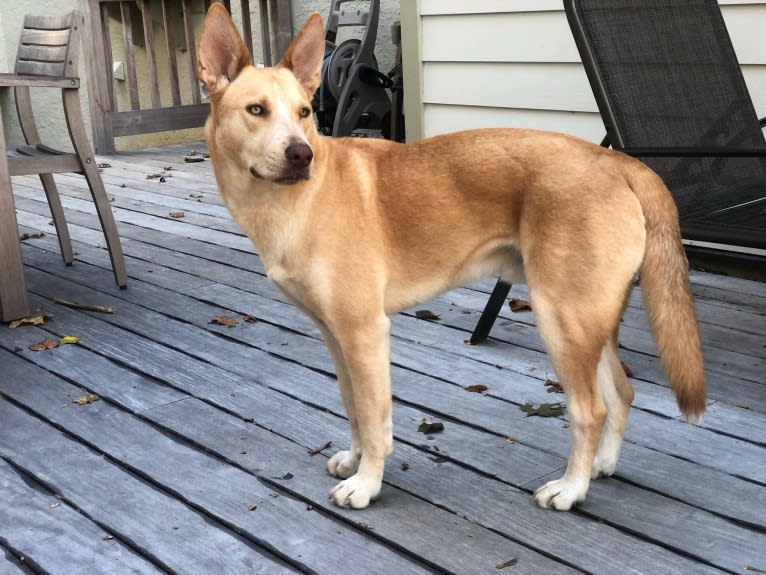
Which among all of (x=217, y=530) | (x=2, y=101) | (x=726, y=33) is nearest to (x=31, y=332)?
(x=217, y=530)

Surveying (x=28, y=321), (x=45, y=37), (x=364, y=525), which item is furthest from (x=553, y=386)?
(x=45, y=37)

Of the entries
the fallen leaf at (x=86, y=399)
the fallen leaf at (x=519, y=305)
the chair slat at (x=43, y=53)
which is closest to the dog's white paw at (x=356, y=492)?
the fallen leaf at (x=86, y=399)

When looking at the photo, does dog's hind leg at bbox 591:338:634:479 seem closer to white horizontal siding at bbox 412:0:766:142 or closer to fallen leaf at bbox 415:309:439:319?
fallen leaf at bbox 415:309:439:319

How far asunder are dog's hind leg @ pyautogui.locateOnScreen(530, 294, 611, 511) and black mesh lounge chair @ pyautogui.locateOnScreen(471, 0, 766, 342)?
0.94m

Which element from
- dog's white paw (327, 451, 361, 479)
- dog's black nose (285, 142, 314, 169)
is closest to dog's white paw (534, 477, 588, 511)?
dog's white paw (327, 451, 361, 479)

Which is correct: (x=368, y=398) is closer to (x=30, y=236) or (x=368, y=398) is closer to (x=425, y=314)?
(x=425, y=314)

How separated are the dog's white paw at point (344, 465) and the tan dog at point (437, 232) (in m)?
0.13

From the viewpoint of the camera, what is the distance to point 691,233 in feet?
9.95

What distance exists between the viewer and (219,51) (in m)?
2.34

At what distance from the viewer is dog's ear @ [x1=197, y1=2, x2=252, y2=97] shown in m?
2.32

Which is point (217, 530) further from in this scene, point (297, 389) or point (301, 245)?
point (297, 389)

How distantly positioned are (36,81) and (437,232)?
240 cm

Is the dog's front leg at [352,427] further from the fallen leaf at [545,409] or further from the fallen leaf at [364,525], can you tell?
the fallen leaf at [545,409]

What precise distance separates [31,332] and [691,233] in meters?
2.56
